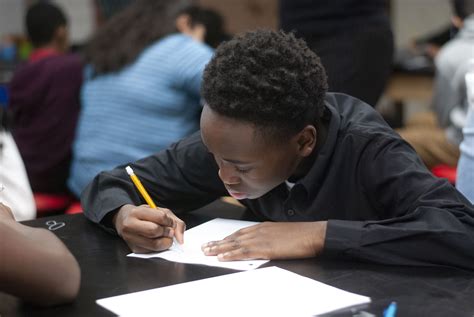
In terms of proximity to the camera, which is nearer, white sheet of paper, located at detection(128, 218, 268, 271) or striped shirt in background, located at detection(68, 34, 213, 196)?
white sheet of paper, located at detection(128, 218, 268, 271)

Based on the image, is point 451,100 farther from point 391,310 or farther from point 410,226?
point 391,310

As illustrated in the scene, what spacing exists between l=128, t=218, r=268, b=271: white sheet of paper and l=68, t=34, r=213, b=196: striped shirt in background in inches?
A: 42.1

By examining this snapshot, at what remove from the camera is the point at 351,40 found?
2.19 m

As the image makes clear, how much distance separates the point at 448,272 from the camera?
107 cm

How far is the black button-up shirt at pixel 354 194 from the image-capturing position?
1.11m

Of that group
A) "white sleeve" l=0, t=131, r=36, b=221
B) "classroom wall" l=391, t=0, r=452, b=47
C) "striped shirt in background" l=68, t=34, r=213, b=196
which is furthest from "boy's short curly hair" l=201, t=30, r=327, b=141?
"classroom wall" l=391, t=0, r=452, b=47

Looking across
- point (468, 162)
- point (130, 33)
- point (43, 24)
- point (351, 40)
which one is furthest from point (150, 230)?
point (43, 24)

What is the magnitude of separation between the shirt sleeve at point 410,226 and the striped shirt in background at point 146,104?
4.14 ft

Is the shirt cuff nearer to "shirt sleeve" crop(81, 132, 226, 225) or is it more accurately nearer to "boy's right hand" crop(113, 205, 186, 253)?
"boy's right hand" crop(113, 205, 186, 253)

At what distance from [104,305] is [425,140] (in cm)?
204

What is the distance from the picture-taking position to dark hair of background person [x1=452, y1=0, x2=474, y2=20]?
8.32ft

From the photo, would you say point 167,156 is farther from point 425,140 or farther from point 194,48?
point 425,140

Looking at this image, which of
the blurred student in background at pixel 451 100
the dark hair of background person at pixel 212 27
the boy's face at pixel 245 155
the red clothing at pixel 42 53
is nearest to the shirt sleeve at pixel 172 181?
the boy's face at pixel 245 155

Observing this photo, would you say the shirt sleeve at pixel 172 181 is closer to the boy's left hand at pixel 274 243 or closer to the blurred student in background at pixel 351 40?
the boy's left hand at pixel 274 243
